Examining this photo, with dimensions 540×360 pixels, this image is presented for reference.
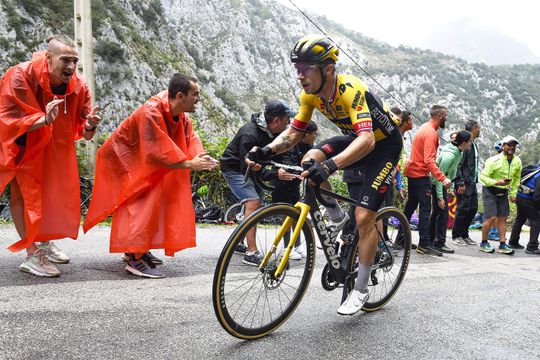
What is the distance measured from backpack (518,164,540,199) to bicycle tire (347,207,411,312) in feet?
17.5

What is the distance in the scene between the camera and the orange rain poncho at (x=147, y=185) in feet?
14.0

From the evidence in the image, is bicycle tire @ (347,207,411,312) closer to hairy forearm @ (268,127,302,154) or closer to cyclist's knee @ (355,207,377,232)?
cyclist's knee @ (355,207,377,232)

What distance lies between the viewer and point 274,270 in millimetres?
3104

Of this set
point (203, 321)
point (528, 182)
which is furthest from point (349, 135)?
point (528, 182)

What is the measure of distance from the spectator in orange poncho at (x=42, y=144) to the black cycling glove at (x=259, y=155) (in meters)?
1.63

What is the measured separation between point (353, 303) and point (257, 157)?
1316 mm

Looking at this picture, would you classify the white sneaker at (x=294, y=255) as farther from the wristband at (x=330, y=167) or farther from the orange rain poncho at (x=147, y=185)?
the orange rain poncho at (x=147, y=185)

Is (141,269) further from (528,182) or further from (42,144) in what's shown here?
(528,182)

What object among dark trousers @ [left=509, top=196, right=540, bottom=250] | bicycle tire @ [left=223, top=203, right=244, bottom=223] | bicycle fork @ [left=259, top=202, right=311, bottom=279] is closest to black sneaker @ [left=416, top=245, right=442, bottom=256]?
dark trousers @ [left=509, top=196, right=540, bottom=250]

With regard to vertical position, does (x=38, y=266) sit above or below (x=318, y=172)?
below

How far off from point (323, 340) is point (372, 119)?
1.66 metres

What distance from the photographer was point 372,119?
140 inches

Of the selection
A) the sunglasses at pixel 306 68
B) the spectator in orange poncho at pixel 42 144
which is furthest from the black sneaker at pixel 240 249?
the spectator in orange poncho at pixel 42 144

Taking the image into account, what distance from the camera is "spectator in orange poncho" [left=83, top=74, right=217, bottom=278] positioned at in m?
4.27
